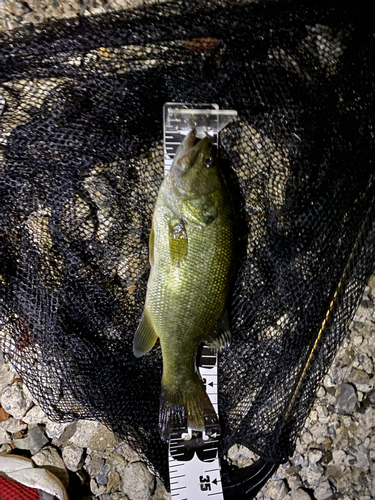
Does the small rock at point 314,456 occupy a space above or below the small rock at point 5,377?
below

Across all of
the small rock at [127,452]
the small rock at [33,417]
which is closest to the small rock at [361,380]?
the small rock at [127,452]

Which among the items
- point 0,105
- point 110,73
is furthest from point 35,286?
point 110,73

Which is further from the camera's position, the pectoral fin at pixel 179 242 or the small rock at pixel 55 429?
the small rock at pixel 55 429

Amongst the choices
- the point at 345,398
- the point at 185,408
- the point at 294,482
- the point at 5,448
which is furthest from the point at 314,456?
the point at 5,448

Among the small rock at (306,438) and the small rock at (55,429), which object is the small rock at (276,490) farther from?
the small rock at (55,429)

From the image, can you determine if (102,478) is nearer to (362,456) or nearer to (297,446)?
(297,446)

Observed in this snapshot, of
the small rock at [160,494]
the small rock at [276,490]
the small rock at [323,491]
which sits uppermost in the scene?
the small rock at [160,494]
